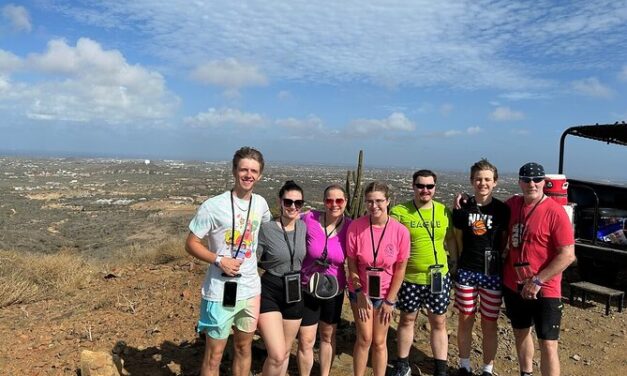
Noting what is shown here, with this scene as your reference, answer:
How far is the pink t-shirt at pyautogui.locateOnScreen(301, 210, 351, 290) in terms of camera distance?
138 inches

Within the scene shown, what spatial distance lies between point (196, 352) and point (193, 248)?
209 cm

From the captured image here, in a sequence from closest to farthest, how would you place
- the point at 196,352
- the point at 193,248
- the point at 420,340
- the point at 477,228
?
the point at 193,248, the point at 477,228, the point at 196,352, the point at 420,340

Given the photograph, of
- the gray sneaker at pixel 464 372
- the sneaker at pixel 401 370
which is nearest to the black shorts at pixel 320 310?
the sneaker at pixel 401 370

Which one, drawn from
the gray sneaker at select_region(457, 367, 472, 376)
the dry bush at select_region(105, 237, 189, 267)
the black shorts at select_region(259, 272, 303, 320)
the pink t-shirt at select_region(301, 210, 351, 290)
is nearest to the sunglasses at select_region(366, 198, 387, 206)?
the pink t-shirt at select_region(301, 210, 351, 290)

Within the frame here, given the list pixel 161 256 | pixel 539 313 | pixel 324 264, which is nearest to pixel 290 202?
pixel 324 264

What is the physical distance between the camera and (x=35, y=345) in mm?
4906

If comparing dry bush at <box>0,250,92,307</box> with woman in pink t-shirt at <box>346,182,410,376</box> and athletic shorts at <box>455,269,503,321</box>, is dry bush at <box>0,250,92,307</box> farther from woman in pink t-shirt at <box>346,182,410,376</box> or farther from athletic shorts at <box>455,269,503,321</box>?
athletic shorts at <box>455,269,503,321</box>

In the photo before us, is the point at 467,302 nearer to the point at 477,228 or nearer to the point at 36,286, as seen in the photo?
the point at 477,228

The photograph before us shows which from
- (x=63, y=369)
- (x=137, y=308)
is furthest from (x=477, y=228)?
(x=137, y=308)

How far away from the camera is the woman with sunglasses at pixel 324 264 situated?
11.5 feet

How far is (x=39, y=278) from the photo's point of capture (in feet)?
24.6

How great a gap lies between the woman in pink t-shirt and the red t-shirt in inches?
35.6

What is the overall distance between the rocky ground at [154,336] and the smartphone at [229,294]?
1.52m

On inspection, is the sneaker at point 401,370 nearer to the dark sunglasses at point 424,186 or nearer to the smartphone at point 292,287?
the smartphone at point 292,287
